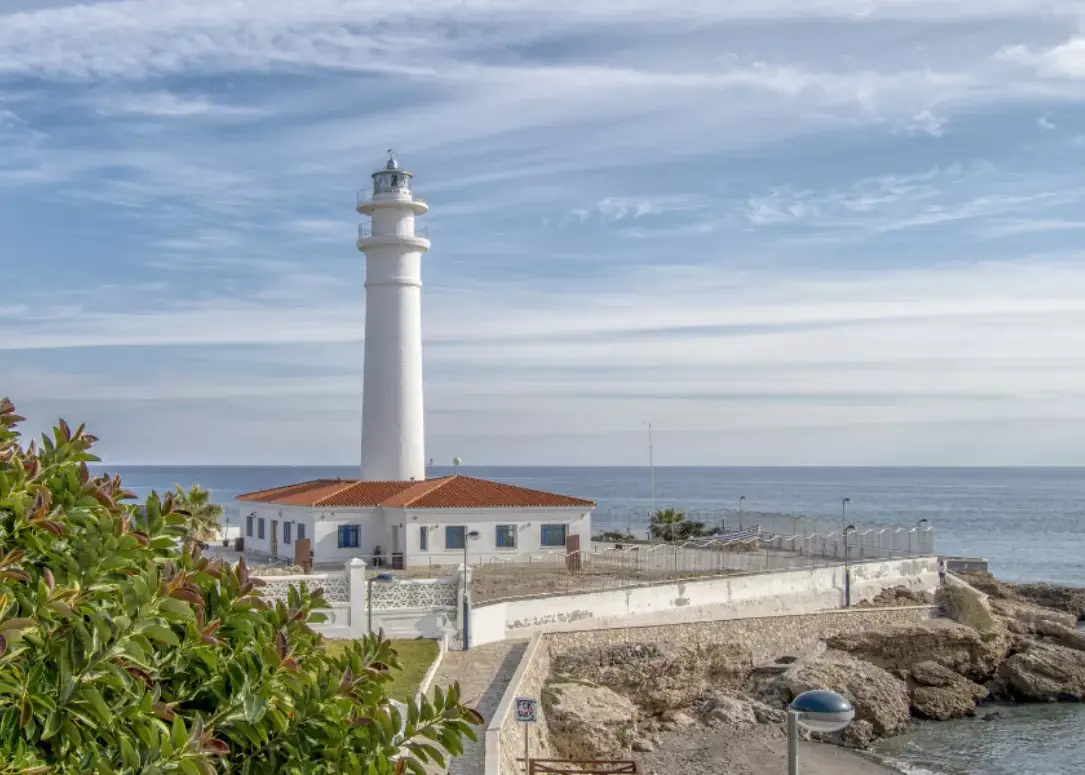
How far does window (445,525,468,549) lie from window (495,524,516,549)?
119 centimetres

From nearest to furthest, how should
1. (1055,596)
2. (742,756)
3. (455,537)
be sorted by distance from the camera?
(742,756), (455,537), (1055,596)

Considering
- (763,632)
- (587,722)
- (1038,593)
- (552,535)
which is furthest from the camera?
(1038,593)

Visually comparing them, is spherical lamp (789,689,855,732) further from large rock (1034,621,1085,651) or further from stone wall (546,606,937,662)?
large rock (1034,621,1085,651)

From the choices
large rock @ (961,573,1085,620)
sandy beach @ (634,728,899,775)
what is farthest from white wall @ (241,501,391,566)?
large rock @ (961,573,1085,620)

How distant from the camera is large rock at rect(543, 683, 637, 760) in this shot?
2189 centimetres

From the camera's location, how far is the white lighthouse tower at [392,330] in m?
34.2

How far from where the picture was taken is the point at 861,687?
92.6 ft

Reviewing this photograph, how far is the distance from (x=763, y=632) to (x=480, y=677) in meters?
12.2

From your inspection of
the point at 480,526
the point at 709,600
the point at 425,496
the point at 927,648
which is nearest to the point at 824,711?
the point at 709,600

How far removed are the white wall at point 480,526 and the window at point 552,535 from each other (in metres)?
0.11

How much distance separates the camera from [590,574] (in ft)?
103

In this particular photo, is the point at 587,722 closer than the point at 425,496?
Yes

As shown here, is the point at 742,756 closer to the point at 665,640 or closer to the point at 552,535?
the point at 665,640

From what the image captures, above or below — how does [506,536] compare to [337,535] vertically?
below
